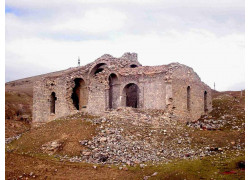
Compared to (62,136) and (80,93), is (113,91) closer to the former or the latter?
(80,93)

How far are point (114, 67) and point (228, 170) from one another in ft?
54.9

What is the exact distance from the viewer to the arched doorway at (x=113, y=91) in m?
32.7

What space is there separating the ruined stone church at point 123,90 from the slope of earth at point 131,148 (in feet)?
5.17

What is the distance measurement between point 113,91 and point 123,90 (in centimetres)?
143

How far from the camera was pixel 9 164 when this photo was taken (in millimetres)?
20641

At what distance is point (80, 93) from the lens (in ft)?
122

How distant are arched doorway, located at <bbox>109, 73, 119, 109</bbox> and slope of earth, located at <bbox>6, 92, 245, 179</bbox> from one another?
3782mm

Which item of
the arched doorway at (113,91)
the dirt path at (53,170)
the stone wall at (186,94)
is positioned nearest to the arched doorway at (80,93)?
the arched doorway at (113,91)

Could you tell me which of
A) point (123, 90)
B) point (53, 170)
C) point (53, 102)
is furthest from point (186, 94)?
point (53, 170)

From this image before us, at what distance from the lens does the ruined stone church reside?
94.7 ft

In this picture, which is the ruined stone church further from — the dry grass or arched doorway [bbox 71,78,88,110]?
the dry grass

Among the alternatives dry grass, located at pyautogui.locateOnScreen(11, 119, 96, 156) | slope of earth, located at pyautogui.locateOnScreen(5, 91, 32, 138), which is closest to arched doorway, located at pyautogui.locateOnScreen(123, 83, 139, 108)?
dry grass, located at pyautogui.locateOnScreen(11, 119, 96, 156)

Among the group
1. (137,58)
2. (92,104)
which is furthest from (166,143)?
(137,58)

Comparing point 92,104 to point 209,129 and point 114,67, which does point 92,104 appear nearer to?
point 114,67
